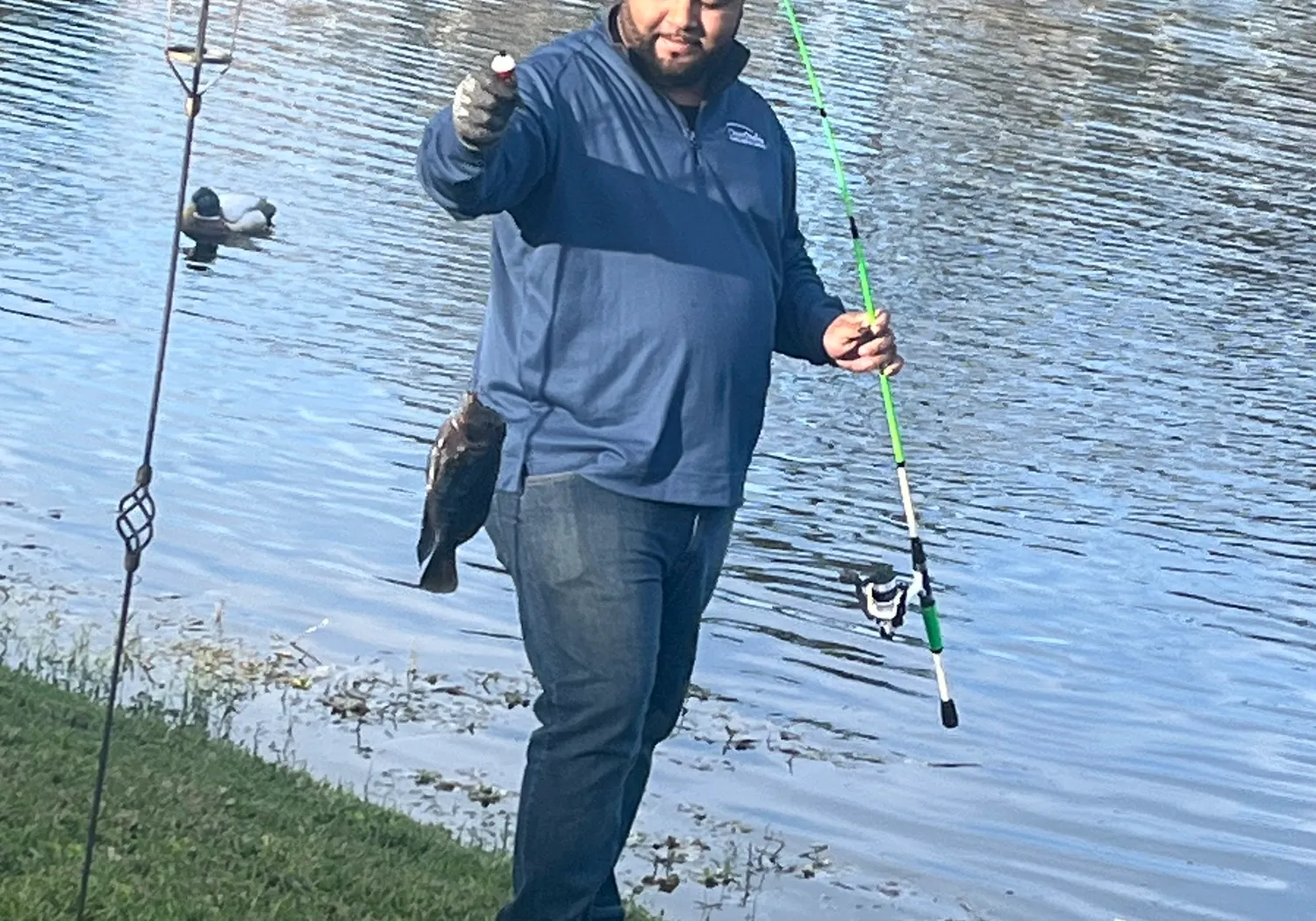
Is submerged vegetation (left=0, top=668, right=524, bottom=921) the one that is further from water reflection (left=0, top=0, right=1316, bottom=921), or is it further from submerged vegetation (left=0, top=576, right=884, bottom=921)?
water reflection (left=0, top=0, right=1316, bottom=921)

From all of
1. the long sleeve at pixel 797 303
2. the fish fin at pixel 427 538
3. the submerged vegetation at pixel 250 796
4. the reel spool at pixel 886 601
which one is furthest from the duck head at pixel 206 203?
the fish fin at pixel 427 538

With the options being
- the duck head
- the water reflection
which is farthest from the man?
the duck head

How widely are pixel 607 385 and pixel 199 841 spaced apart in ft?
5.49

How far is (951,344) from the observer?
56.3 ft

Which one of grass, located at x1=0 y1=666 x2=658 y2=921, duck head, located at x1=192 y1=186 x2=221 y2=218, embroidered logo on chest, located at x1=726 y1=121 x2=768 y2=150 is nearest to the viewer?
embroidered logo on chest, located at x1=726 y1=121 x2=768 y2=150

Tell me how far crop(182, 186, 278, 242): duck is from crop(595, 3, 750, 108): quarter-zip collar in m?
11.6

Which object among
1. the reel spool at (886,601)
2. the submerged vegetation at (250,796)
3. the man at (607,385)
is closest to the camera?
the man at (607,385)

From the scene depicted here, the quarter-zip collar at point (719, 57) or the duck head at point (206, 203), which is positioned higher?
the quarter-zip collar at point (719, 57)

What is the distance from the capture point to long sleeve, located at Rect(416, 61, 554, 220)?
443cm

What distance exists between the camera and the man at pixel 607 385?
475 cm

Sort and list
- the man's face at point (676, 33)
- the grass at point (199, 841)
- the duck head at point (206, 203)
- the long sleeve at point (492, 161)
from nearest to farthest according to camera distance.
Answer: the long sleeve at point (492, 161) → the man's face at point (676, 33) → the grass at point (199, 841) → the duck head at point (206, 203)

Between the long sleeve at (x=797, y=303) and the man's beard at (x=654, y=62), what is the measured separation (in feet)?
1.28

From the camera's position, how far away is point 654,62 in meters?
4.90

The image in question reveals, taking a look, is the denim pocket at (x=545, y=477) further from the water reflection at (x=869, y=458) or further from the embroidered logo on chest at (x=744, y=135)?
the water reflection at (x=869, y=458)
